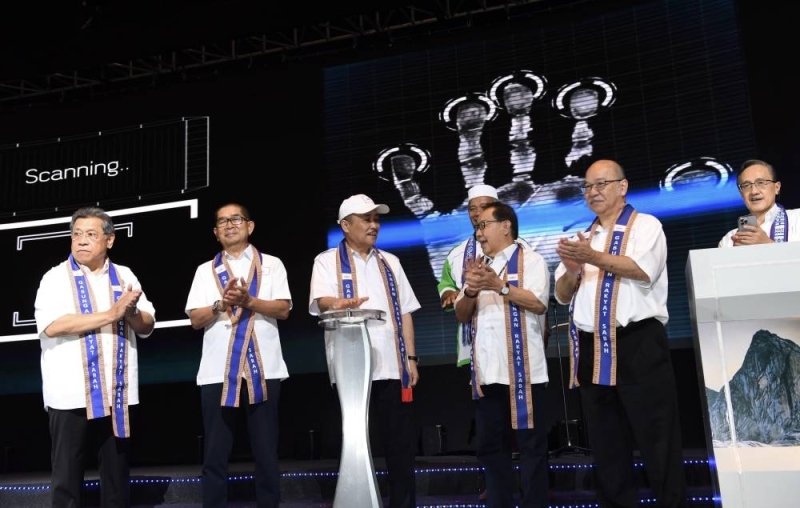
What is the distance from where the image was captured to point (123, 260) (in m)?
6.52

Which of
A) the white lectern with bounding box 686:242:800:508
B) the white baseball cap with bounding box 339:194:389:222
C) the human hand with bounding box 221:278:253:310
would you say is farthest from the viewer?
the white baseball cap with bounding box 339:194:389:222

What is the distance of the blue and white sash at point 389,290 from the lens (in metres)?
3.59

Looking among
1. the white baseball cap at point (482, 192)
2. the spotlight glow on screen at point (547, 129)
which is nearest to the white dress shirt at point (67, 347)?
the white baseball cap at point (482, 192)

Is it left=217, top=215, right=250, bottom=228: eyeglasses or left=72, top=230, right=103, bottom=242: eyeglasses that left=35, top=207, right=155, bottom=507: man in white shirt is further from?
left=217, top=215, right=250, bottom=228: eyeglasses

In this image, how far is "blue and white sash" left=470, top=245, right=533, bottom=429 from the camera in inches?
127

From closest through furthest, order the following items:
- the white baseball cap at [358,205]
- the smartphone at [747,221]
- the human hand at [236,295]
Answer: the smartphone at [747,221] < the human hand at [236,295] < the white baseball cap at [358,205]

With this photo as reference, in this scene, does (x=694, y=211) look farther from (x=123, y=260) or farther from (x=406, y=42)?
(x=123, y=260)

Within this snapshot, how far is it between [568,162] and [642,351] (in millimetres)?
2923

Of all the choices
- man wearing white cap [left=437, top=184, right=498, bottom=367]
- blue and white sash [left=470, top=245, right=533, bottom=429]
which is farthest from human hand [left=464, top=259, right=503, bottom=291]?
man wearing white cap [left=437, top=184, right=498, bottom=367]

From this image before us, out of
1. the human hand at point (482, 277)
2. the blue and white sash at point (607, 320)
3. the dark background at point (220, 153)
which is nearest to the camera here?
the blue and white sash at point (607, 320)

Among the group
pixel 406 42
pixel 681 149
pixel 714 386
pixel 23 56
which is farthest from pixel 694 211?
pixel 23 56

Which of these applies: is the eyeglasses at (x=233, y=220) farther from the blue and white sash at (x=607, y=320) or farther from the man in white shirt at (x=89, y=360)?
the blue and white sash at (x=607, y=320)

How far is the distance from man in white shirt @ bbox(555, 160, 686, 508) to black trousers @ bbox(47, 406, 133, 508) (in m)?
1.94

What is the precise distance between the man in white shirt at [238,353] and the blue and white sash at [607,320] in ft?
4.51
